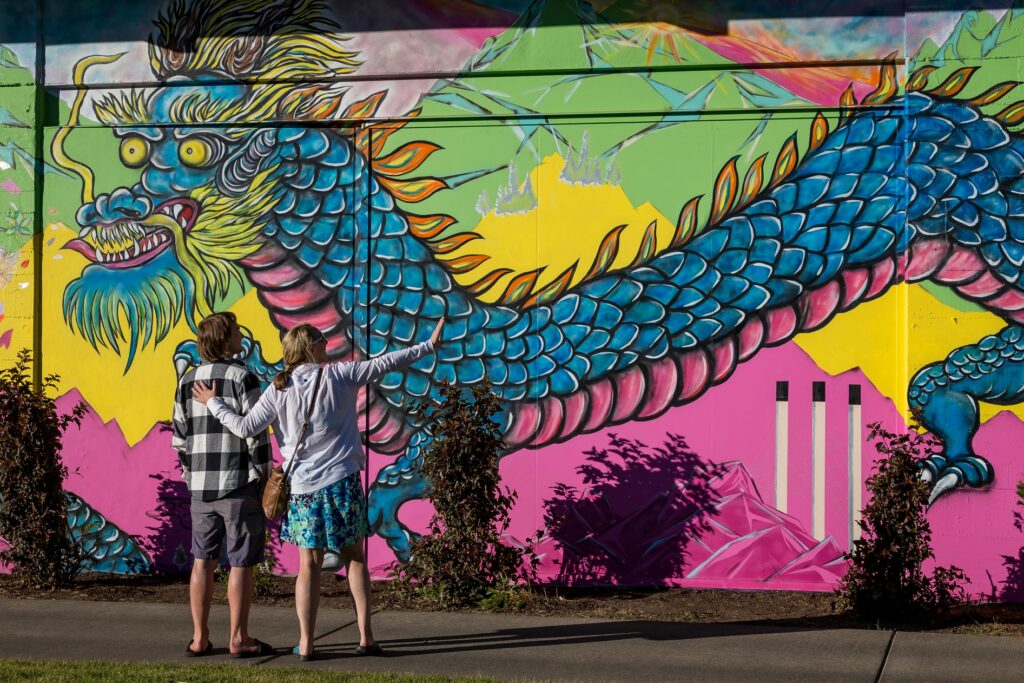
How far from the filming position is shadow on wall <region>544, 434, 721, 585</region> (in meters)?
8.04

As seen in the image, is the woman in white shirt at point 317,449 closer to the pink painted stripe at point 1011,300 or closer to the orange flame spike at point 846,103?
the orange flame spike at point 846,103

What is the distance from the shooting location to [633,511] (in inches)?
318

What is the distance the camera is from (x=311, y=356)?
613 cm

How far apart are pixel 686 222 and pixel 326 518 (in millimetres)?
3357

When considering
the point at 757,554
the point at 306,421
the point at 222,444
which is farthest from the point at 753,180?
the point at 222,444

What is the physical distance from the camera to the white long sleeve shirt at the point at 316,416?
6004 millimetres

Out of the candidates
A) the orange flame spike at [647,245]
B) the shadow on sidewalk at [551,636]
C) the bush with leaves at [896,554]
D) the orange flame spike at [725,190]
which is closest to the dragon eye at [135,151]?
the orange flame spike at [647,245]

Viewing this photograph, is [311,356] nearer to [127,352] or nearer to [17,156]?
[127,352]

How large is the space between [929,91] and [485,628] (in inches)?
173

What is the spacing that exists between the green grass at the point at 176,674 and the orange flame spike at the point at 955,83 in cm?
474

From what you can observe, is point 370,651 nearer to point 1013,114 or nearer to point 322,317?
point 322,317

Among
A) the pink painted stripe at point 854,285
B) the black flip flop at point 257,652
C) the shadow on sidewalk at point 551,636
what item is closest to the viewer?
the black flip flop at point 257,652

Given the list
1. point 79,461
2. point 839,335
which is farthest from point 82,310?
point 839,335

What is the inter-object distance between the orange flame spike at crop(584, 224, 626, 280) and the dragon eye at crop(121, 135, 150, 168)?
3.35 meters
